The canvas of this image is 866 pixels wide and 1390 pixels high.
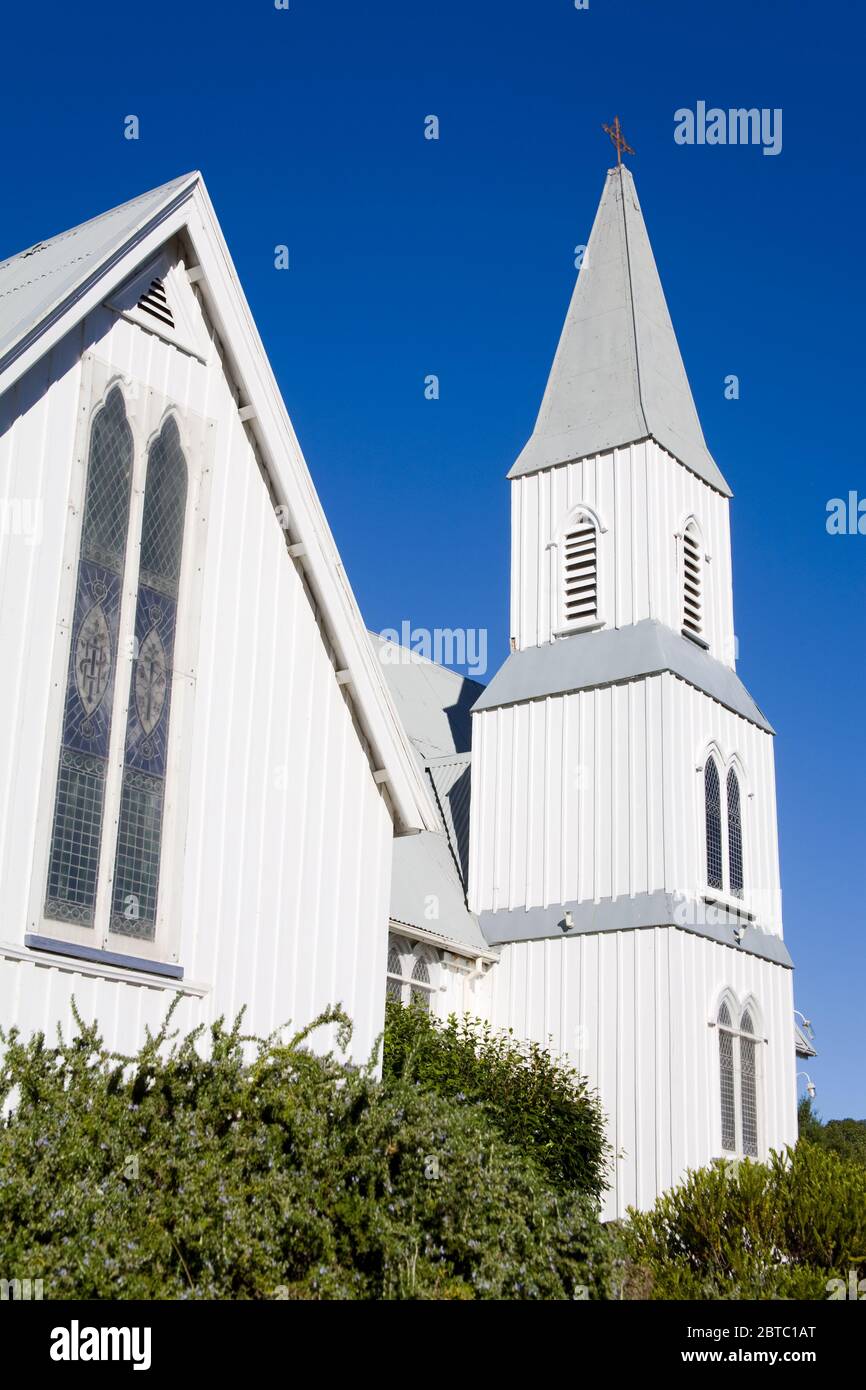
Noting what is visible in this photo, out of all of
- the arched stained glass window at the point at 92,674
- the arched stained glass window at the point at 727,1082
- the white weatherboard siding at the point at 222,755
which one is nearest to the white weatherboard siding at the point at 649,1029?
the arched stained glass window at the point at 727,1082

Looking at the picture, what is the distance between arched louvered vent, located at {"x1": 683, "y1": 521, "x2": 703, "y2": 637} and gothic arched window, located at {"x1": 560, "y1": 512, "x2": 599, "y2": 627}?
166 cm

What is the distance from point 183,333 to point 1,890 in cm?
585

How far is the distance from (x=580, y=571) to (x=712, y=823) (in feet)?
17.7

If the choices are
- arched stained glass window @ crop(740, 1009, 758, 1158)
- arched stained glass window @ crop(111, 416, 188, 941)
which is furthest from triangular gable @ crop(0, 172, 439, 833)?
arched stained glass window @ crop(740, 1009, 758, 1158)

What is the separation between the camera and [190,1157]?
33.2 ft

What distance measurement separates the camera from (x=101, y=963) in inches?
515

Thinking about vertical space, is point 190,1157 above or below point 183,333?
below

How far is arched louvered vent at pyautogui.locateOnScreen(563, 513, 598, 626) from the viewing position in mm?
29234

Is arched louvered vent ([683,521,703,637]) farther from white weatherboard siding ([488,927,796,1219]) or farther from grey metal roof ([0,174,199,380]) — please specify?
grey metal roof ([0,174,199,380])

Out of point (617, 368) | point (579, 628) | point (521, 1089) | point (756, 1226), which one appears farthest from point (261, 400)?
point (617, 368)

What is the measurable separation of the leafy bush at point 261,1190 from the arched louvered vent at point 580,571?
59.5 feet

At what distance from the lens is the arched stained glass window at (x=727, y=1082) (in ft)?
83.4

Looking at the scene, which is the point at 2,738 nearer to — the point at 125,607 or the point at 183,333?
the point at 125,607

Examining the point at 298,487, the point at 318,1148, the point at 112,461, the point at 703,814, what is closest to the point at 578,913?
the point at 703,814
